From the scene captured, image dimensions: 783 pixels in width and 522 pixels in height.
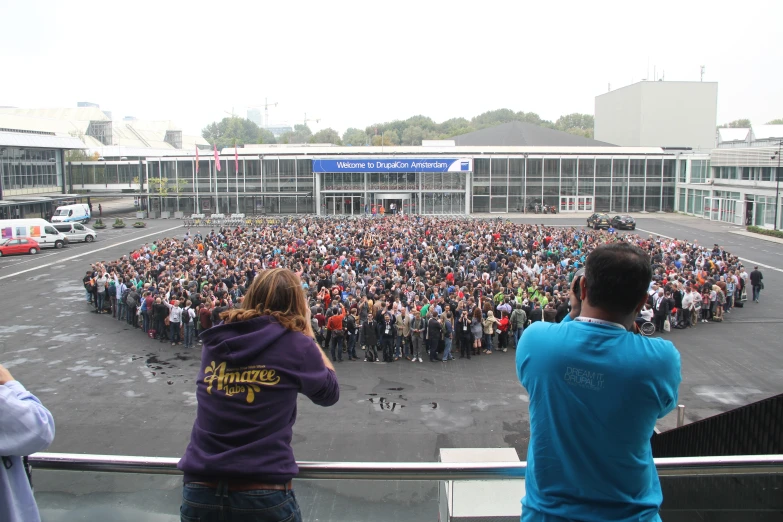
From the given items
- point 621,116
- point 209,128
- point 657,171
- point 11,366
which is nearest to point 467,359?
point 11,366

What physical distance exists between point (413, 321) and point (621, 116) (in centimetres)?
7846

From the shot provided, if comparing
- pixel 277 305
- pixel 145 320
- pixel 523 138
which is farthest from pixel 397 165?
pixel 277 305

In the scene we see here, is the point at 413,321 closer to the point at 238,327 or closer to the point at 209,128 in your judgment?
the point at 238,327

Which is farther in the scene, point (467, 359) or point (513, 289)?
point (513, 289)

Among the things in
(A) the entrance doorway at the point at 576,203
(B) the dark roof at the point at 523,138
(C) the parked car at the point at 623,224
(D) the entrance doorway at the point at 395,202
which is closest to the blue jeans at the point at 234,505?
(C) the parked car at the point at 623,224

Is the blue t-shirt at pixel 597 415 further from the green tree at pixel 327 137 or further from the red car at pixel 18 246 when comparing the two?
the green tree at pixel 327 137

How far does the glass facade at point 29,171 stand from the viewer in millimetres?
53469

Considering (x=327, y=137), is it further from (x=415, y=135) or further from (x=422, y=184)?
(x=422, y=184)

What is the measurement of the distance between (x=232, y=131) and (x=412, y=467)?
16501 cm

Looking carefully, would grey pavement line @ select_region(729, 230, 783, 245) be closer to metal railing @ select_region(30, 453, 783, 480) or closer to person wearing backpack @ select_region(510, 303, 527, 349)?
person wearing backpack @ select_region(510, 303, 527, 349)

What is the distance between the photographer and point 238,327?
8.33 ft

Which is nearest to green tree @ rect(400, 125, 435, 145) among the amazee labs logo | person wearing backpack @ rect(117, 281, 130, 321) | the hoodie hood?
person wearing backpack @ rect(117, 281, 130, 321)

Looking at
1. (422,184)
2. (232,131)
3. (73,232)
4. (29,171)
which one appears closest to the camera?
(73,232)

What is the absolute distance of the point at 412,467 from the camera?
8.70 feet
